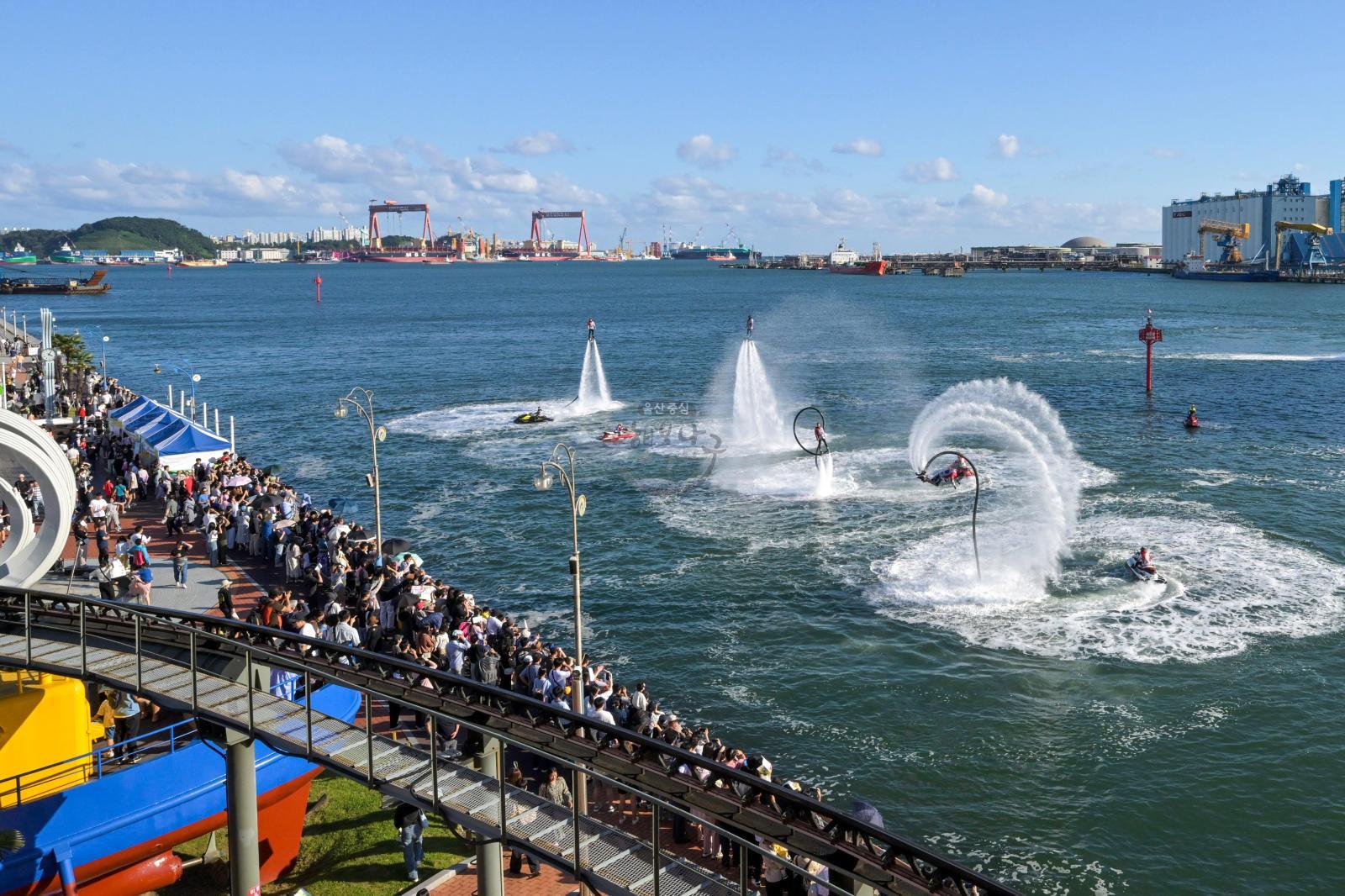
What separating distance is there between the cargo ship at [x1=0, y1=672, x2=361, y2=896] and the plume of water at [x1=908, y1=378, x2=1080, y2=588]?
23.8 metres

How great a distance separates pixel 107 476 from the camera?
4372cm

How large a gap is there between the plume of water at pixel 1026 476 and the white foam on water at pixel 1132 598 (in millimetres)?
843

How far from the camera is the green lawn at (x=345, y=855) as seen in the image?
16.6 metres

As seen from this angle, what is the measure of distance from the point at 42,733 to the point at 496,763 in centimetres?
742

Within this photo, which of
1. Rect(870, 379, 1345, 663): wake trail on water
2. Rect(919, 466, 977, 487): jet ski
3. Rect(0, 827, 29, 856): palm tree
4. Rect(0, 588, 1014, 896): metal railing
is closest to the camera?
Rect(0, 588, 1014, 896): metal railing

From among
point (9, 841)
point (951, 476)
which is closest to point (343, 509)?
point (951, 476)

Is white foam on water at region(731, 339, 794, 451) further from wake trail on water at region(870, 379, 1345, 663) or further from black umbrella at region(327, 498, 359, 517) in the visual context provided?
black umbrella at region(327, 498, 359, 517)

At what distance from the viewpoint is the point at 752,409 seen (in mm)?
58469

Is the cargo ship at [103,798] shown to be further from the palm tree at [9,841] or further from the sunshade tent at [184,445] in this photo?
the sunshade tent at [184,445]

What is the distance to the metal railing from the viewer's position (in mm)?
11438

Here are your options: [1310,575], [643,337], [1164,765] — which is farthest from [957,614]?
→ [643,337]

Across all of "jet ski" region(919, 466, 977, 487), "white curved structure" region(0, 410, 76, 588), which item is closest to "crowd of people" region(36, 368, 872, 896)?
"white curved structure" region(0, 410, 76, 588)

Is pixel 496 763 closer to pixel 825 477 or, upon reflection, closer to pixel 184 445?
pixel 184 445

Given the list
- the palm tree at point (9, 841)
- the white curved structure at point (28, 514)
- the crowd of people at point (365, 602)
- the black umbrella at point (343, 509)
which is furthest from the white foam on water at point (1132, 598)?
the palm tree at point (9, 841)
